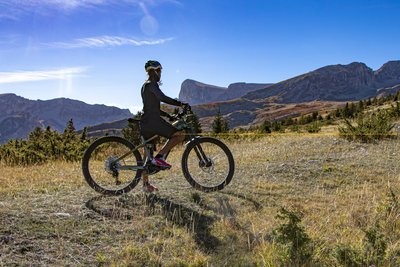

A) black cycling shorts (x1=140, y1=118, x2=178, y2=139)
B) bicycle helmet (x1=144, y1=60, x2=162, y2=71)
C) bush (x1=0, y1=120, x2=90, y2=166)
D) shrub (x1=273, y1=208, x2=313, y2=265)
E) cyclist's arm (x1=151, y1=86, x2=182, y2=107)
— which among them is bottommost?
shrub (x1=273, y1=208, x2=313, y2=265)

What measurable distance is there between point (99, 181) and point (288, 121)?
149 ft

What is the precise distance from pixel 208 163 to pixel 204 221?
1.84 m

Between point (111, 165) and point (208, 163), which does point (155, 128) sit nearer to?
point (111, 165)

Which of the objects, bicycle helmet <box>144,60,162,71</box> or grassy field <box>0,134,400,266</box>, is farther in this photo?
bicycle helmet <box>144,60,162,71</box>

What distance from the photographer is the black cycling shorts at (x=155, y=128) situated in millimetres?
7129

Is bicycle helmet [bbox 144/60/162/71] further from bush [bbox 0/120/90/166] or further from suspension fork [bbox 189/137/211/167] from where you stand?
bush [bbox 0/120/90/166]

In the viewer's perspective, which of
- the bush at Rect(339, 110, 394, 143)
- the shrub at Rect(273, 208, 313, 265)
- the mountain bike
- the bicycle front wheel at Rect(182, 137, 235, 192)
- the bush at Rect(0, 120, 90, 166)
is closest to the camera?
the shrub at Rect(273, 208, 313, 265)

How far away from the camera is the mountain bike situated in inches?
279

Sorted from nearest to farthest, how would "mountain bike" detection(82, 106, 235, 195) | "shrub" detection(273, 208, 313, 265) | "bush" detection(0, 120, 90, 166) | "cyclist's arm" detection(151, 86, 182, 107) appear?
"shrub" detection(273, 208, 313, 265), "cyclist's arm" detection(151, 86, 182, 107), "mountain bike" detection(82, 106, 235, 195), "bush" detection(0, 120, 90, 166)

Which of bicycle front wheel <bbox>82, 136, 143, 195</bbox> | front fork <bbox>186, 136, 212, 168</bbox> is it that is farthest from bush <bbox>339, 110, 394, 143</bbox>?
A: bicycle front wheel <bbox>82, 136, 143, 195</bbox>

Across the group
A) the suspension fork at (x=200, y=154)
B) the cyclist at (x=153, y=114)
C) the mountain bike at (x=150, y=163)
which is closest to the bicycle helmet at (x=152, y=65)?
the cyclist at (x=153, y=114)

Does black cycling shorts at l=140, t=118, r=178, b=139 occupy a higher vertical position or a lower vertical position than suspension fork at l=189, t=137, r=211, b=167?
higher

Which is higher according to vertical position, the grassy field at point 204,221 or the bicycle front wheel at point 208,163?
the bicycle front wheel at point 208,163

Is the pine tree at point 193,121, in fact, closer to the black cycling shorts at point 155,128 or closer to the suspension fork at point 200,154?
the suspension fork at point 200,154
